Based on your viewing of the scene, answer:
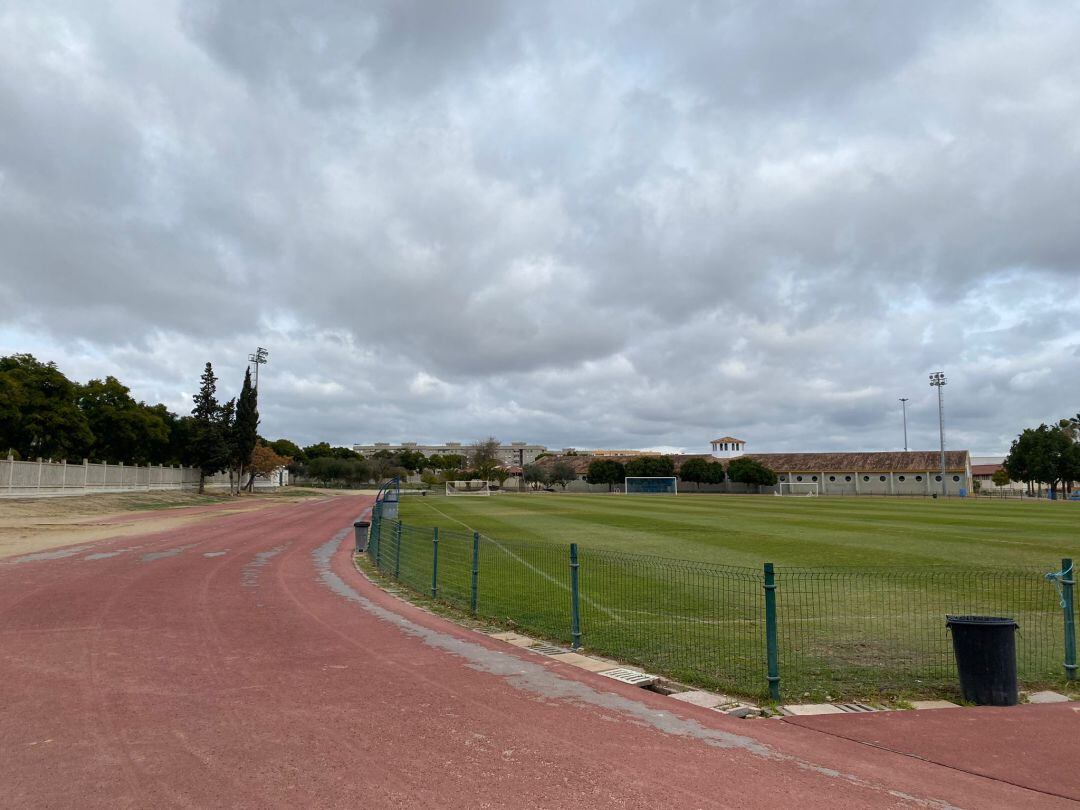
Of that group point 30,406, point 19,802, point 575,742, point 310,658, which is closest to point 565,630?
point 310,658

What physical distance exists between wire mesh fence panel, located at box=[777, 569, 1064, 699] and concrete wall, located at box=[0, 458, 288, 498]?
48.4 metres

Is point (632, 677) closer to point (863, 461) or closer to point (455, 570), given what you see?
point (455, 570)

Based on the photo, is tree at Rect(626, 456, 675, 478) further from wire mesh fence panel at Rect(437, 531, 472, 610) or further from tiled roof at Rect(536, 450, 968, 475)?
wire mesh fence panel at Rect(437, 531, 472, 610)

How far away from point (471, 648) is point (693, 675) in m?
3.00

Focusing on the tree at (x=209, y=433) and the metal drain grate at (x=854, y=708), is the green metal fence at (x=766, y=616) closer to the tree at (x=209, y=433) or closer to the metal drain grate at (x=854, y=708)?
the metal drain grate at (x=854, y=708)

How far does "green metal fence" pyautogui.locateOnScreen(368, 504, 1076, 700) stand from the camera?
7938mm

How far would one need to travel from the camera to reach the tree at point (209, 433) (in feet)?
254

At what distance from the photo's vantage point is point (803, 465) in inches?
4530

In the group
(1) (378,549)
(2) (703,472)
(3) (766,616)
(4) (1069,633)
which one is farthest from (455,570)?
(2) (703,472)

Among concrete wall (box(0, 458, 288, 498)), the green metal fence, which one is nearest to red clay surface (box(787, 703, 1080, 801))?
the green metal fence

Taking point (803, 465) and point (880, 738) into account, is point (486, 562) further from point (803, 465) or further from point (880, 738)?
point (803, 465)

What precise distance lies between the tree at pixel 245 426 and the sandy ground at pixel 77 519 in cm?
1988

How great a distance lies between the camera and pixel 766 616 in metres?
7.63

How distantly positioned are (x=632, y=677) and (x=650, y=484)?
3859 inches
